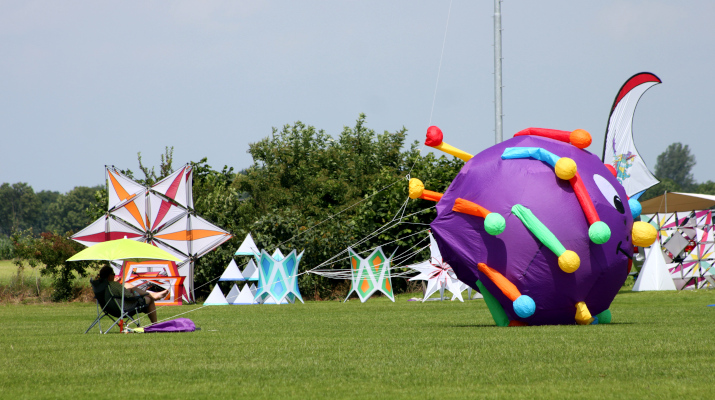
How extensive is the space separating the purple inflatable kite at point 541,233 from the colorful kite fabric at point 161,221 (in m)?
16.1

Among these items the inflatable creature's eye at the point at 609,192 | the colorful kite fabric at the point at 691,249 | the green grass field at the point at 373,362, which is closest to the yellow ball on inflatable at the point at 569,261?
the green grass field at the point at 373,362

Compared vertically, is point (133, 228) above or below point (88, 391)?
above

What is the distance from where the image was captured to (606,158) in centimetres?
2580

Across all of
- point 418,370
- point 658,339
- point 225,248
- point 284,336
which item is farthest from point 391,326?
point 225,248

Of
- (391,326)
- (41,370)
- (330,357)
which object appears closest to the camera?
(41,370)

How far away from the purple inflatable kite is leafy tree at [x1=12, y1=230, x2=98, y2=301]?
Answer: 2023 cm

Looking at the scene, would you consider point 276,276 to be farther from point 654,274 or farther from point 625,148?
point 654,274

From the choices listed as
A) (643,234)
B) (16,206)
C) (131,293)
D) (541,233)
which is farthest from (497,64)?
(16,206)

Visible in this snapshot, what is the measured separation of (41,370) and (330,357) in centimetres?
306

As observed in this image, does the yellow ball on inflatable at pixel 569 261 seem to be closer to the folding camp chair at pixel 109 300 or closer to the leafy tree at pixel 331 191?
the folding camp chair at pixel 109 300

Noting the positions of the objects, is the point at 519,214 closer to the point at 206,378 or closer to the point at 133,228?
the point at 206,378

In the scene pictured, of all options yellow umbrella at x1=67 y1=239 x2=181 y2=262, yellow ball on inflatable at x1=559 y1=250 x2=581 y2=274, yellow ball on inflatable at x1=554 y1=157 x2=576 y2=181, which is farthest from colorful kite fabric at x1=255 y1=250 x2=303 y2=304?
yellow ball on inflatable at x1=559 y1=250 x2=581 y2=274

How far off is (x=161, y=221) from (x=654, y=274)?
1755cm

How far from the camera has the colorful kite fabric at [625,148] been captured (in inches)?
982
